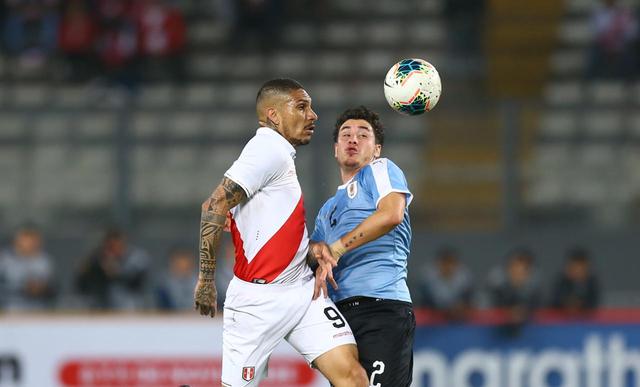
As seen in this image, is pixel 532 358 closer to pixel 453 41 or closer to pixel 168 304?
pixel 168 304

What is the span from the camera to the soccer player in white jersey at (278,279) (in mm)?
6523

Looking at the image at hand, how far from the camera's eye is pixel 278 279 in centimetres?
661

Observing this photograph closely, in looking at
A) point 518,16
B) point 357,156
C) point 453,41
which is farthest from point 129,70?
point 357,156

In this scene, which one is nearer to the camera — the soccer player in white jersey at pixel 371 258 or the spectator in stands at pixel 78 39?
the soccer player in white jersey at pixel 371 258

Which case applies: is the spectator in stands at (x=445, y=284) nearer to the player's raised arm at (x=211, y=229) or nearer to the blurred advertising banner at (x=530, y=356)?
the blurred advertising banner at (x=530, y=356)

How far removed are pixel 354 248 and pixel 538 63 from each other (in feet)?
34.3

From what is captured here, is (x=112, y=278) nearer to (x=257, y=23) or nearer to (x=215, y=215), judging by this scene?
(x=215, y=215)

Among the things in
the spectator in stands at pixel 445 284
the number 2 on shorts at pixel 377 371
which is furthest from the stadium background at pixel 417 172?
the number 2 on shorts at pixel 377 371

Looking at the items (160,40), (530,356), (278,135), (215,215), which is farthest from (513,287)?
(160,40)

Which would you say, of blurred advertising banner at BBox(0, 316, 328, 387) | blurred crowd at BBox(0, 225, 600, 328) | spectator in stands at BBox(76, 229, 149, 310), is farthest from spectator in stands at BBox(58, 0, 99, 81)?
blurred advertising banner at BBox(0, 316, 328, 387)

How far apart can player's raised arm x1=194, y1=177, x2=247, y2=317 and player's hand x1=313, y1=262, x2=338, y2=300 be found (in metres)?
0.57

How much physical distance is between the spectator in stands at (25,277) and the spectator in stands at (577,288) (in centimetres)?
487

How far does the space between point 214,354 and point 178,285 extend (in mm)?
1519

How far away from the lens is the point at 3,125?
13.7 m
